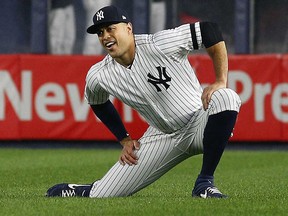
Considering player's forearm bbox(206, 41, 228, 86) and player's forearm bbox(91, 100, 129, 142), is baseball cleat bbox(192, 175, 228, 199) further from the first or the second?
player's forearm bbox(91, 100, 129, 142)

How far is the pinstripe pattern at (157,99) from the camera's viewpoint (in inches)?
276

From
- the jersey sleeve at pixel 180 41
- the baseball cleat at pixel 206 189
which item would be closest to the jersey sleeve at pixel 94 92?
the jersey sleeve at pixel 180 41

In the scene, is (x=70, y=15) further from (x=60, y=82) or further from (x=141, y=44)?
(x=141, y=44)

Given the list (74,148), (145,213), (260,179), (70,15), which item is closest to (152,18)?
(70,15)

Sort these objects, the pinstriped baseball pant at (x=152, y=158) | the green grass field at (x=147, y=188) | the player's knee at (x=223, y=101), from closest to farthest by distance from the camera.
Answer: the green grass field at (x=147, y=188) → the player's knee at (x=223, y=101) → the pinstriped baseball pant at (x=152, y=158)

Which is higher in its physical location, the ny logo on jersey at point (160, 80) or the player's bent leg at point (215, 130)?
the ny logo on jersey at point (160, 80)

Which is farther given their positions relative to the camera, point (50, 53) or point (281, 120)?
point (50, 53)

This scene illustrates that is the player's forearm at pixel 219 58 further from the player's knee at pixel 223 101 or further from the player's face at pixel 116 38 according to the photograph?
the player's face at pixel 116 38

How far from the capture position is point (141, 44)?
23.3 ft

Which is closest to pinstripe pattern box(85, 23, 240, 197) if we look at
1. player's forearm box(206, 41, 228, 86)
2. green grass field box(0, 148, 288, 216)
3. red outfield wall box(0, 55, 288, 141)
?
player's forearm box(206, 41, 228, 86)

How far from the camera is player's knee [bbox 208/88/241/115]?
22.1 ft

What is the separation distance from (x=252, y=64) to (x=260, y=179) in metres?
5.38

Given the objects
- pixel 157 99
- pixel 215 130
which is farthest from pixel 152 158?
pixel 215 130

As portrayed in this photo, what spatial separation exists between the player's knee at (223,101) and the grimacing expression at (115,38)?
70 centimetres
